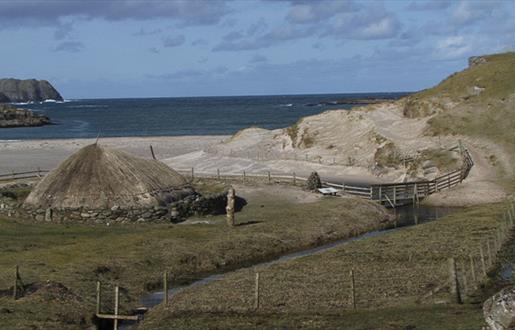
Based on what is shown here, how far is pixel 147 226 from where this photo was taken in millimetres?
50344

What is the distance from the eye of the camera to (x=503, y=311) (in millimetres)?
17094

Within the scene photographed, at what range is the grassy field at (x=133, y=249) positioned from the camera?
3011 cm

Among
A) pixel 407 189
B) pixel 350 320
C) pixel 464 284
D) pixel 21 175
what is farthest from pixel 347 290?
pixel 21 175

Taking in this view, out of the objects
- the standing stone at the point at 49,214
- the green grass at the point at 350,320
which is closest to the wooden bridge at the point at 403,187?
the standing stone at the point at 49,214

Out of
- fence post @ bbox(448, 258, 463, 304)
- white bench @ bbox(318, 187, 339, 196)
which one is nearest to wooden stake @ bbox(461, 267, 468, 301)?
fence post @ bbox(448, 258, 463, 304)

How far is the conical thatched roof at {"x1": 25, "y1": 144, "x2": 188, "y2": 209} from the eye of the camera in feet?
168

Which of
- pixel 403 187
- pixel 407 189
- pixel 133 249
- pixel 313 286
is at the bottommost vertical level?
pixel 407 189

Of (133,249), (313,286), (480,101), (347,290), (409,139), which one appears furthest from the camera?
(480,101)

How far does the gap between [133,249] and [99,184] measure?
11.5 meters

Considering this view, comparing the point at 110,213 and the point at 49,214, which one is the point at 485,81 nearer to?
the point at 110,213

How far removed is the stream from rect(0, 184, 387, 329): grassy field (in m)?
0.76

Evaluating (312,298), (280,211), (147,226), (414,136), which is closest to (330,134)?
(414,136)

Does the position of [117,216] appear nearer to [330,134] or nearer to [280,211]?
[280,211]

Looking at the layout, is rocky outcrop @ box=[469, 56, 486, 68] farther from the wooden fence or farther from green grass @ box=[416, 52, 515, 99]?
the wooden fence
